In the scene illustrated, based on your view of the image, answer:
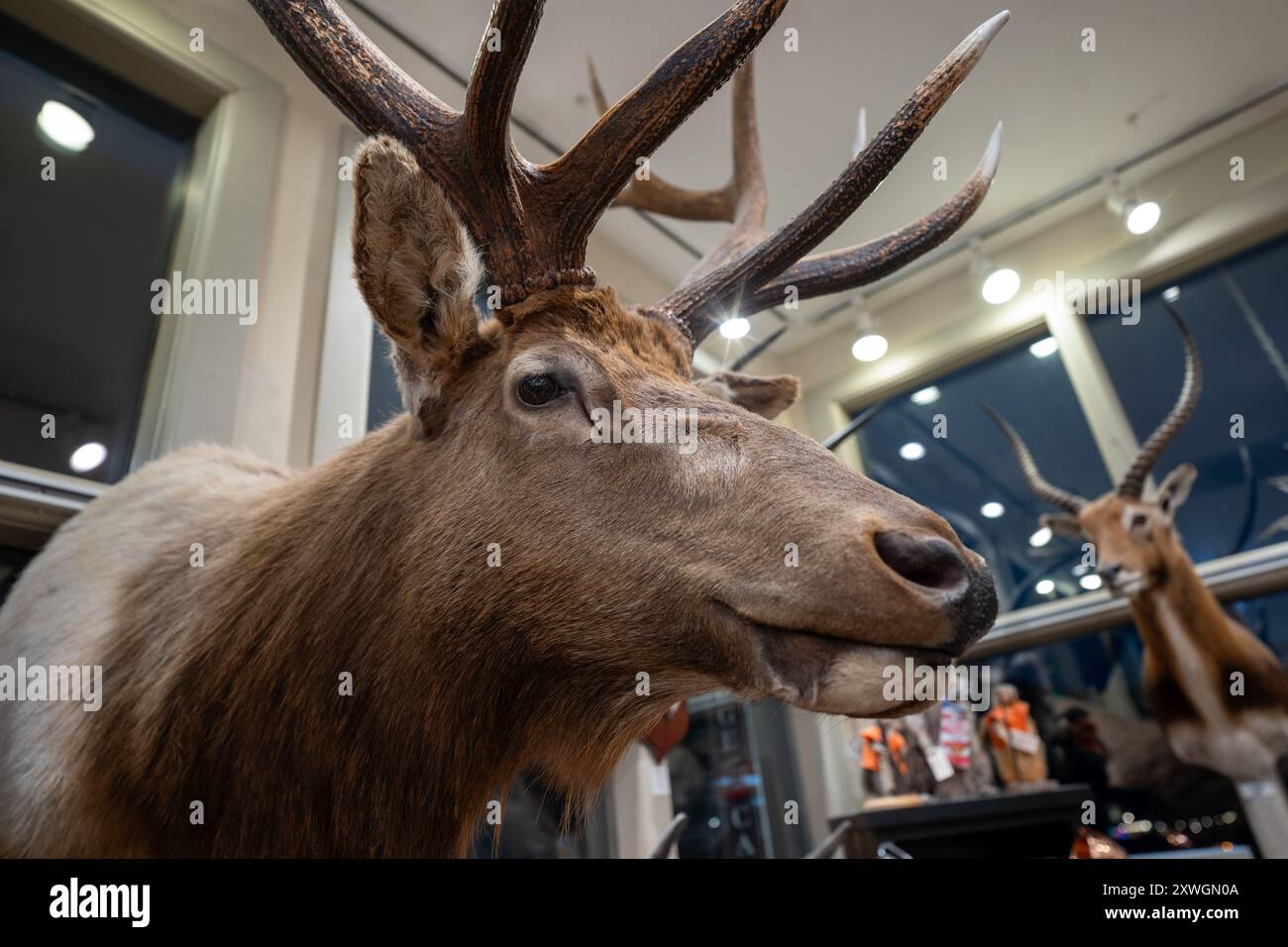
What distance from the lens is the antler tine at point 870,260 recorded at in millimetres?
1459

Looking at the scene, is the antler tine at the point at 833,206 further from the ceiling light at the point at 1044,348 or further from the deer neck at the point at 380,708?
the ceiling light at the point at 1044,348

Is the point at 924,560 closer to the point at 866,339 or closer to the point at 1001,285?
the point at 866,339

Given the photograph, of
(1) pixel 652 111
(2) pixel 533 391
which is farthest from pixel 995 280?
(2) pixel 533 391

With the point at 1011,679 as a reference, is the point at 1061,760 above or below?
below

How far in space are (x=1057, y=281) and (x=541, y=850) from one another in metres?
3.81

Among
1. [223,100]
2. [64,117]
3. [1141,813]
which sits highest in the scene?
[223,100]

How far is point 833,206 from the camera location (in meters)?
1.31

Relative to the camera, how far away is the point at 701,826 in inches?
128

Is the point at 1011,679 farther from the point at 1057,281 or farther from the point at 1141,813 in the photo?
the point at 1057,281

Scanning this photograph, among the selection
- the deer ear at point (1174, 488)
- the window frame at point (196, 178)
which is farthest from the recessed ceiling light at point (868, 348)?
the window frame at point (196, 178)

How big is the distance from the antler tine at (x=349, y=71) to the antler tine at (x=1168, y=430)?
11.8 feet

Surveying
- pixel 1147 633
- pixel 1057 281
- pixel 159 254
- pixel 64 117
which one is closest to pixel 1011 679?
pixel 1147 633

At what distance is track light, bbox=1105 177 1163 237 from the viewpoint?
3689 mm

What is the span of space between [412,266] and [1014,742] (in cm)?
346
